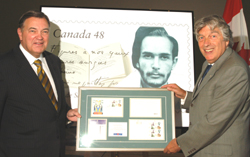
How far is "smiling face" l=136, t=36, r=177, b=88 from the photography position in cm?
250

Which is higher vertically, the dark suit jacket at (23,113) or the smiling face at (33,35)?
the smiling face at (33,35)

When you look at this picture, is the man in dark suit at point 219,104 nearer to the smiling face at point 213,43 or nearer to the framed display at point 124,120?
the smiling face at point 213,43

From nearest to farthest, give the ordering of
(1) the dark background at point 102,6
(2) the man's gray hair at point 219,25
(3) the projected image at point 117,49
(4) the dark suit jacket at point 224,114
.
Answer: (4) the dark suit jacket at point 224,114, (2) the man's gray hair at point 219,25, (3) the projected image at point 117,49, (1) the dark background at point 102,6

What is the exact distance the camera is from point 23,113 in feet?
5.20

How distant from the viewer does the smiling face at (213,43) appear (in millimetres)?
1682

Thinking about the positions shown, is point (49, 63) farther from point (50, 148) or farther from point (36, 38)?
point (50, 148)

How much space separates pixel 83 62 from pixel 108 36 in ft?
1.33

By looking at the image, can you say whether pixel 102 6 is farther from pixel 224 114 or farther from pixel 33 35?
pixel 224 114

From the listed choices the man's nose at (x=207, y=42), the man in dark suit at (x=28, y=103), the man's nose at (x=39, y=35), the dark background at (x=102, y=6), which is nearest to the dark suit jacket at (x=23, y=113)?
the man in dark suit at (x=28, y=103)

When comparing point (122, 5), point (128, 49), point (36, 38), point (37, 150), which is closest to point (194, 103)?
point (128, 49)

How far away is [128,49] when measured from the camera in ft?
8.29

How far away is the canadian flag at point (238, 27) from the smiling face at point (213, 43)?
46.1 inches

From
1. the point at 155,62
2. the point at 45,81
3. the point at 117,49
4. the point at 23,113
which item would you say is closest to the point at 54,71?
the point at 45,81

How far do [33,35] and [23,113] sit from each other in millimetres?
603
